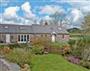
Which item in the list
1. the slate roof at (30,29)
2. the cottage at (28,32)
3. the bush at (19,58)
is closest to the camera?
the bush at (19,58)

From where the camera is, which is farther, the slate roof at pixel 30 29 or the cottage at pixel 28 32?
the slate roof at pixel 30 29

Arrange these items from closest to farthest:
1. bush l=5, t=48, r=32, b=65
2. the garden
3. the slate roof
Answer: bush l=5, t=48, r=32, b=65, the garden, the slate roof

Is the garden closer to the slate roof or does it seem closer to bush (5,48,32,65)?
bush (5,48,32,65)

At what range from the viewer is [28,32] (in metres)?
41.4

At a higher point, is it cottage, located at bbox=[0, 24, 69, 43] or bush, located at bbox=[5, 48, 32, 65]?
cottage, located at bbox=[0, 24, 69, 43]

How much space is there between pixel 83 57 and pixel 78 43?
9.69 ft

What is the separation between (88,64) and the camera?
63.4ft

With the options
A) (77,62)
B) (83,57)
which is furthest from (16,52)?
(83,57)

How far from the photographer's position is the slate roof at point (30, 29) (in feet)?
134

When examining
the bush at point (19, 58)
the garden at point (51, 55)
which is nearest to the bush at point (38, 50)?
the garden at point (51, 55)

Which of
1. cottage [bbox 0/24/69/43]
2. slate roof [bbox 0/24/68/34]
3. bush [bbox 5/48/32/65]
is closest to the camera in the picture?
bush [bbox 5/48/32/65]

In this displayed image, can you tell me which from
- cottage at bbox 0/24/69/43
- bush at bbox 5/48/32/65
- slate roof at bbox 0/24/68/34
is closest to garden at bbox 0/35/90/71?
bush at bbox 5/48/32/65

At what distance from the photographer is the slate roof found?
40750mm

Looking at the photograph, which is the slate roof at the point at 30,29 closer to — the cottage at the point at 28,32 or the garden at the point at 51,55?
the cottage at the point at 28,32
